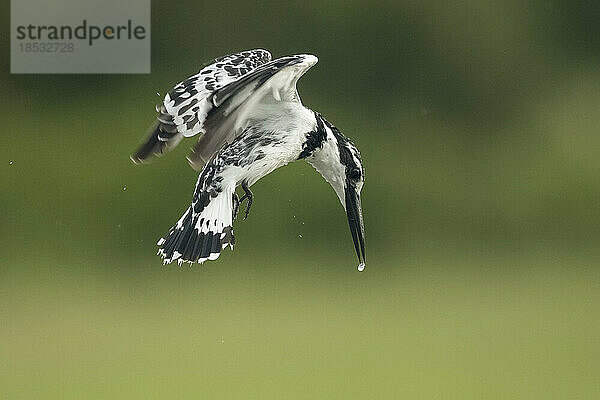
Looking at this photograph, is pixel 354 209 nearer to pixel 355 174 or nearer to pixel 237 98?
pixel 355 174

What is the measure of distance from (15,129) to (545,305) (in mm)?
1475

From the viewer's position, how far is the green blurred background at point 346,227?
91.3 inches

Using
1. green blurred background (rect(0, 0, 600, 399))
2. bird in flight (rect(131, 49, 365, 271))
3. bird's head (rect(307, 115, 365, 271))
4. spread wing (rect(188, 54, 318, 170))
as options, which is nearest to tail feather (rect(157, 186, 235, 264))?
bird in flight (rect(131, 49, 365, 271))

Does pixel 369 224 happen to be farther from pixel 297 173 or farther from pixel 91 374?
pixel 91 374

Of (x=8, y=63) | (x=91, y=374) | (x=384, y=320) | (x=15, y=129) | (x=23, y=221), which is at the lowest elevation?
(x=91, y=374)

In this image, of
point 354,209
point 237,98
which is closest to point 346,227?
point 354,209

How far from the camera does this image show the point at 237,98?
1.53 m

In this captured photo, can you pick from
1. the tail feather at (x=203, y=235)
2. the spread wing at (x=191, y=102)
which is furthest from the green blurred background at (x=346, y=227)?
the tail feather at (x=203, y=235)

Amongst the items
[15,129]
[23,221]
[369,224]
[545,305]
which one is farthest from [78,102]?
[545,305]

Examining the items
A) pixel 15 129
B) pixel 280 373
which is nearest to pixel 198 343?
pixel 280 373

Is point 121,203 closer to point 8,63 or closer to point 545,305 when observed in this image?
point 8,63

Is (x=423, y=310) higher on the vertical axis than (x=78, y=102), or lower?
lower

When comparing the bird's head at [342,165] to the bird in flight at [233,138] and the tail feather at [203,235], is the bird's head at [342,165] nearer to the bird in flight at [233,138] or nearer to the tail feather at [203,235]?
the bird in flight at [233,138]

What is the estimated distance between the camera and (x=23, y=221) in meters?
2.38
